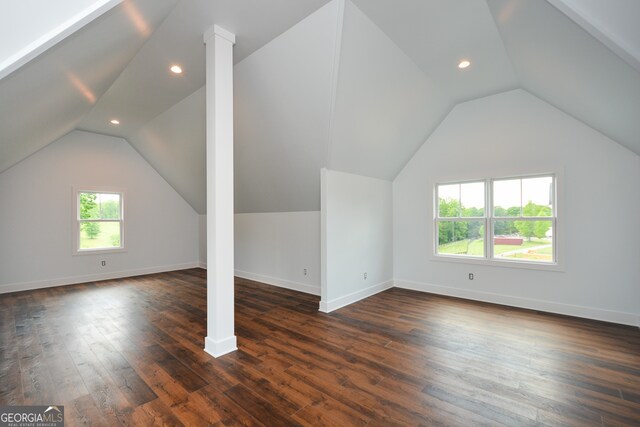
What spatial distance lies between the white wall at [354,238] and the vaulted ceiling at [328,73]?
311 millimetres

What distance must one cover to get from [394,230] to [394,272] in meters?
0.78

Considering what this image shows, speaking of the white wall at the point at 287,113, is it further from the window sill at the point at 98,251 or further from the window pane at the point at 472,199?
the window sill at the point at 98,251

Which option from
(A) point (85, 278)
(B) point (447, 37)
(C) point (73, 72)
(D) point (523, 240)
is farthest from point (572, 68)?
(A) point (85, 278)

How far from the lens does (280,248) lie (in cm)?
551

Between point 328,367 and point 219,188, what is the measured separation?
1.90m

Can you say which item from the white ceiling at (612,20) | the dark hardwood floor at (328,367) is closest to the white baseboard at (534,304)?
the dark hardwood floor at (328,367)

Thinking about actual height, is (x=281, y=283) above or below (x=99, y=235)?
below

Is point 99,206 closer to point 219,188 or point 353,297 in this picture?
point 219,188

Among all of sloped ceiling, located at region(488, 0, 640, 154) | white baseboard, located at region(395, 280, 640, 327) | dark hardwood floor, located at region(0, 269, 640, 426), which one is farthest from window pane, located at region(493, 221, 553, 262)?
sloped ceiling, located at region(488, 0, 640, 154)

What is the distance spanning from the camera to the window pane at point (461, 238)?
4527mm

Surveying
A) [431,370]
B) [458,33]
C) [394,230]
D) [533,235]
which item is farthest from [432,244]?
[458,33]

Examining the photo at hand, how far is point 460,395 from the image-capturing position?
210 cm

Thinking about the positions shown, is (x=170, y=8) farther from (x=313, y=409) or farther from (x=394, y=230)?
(x=394, y=230)

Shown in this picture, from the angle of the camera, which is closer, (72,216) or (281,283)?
(281,283)
